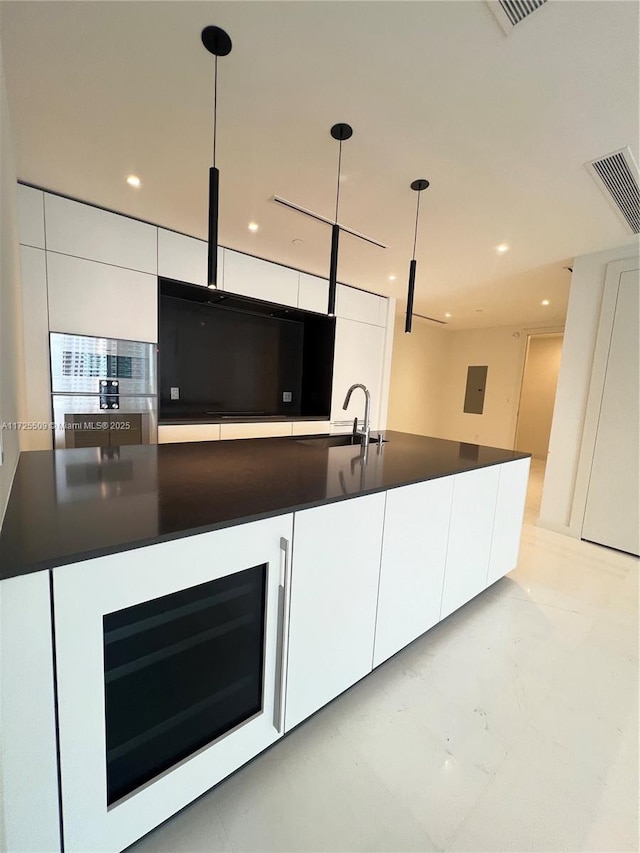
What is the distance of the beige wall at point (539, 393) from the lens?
7.54 m

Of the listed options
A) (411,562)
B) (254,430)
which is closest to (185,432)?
(254,430)

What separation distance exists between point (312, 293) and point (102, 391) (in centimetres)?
233

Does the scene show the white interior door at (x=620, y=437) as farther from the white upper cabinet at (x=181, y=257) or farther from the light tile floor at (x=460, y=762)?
the white upper cabinet at (x=181, y=257)

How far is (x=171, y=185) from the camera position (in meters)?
2.28

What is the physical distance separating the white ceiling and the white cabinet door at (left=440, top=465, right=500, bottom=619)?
5.63ft

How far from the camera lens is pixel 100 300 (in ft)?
8.73

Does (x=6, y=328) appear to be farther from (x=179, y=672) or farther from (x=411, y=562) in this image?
(x=411, y=562)

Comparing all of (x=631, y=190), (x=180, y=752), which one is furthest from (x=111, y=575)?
(x=631, y=190)

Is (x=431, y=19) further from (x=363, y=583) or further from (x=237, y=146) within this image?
(x=363, y=583)

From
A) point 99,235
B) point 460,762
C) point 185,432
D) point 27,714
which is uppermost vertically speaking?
point 99,235

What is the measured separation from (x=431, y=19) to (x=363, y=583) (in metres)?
2.06

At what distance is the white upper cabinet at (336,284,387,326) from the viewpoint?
4.13m

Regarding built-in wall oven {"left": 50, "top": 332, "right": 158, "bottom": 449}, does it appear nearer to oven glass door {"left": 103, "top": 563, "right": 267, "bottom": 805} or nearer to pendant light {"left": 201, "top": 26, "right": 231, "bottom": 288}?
pendant light {"left": 201, "top": 26, "right": 231, "bottom": 288}

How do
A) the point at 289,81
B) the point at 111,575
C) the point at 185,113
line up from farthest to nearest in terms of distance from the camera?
the point at 185,113 → the point at 289,81 → the point at 111,575
